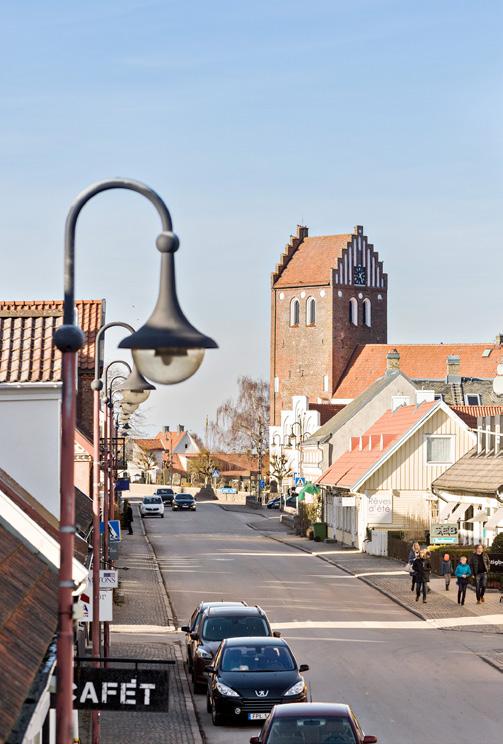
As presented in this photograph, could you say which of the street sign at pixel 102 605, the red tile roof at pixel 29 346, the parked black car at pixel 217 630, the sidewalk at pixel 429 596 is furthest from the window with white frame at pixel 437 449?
the street sign at pixel 102 605

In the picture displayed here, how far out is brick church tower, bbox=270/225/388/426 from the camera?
121 meters

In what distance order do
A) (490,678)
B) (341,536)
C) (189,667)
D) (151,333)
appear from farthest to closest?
(341,536), (189,667), (490,678), (151,333)

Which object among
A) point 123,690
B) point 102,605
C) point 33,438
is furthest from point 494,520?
point 123,690

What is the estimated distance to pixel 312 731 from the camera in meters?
15.4

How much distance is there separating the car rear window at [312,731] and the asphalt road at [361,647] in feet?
8.55

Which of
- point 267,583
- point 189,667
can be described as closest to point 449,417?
point 267,583

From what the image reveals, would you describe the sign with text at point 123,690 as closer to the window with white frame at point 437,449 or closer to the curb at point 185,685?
the curb at point 185,685

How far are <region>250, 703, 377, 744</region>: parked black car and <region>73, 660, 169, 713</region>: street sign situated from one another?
19.7 ft

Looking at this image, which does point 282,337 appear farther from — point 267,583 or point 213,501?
point 267,583

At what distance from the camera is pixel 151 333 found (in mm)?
7562

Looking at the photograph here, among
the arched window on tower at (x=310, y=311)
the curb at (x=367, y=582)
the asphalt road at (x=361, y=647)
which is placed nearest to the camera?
the asphalt road at (x=361, y=647)

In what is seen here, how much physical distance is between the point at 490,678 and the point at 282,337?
10073 cm

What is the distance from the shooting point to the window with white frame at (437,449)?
2162 inches

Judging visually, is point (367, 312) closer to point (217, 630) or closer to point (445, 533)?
point (445, 533)
